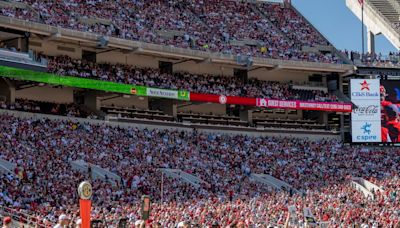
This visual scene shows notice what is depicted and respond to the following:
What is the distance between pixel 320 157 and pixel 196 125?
8.80m

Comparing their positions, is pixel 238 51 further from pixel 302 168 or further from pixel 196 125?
pixel 302 168

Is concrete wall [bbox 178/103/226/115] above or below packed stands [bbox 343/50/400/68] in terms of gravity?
below

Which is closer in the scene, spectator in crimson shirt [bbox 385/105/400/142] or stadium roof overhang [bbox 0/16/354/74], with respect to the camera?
stadium roof overhang [bbox 0/16/354/74]

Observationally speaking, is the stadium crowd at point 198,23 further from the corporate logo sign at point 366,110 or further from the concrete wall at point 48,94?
the corporate logo sign at point 366,110

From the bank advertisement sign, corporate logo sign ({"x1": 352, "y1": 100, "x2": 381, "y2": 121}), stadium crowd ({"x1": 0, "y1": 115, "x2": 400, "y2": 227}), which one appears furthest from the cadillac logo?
corporate logo sign ({"x1": 352, "y1": 100, "x2": 381, "y2": 121})

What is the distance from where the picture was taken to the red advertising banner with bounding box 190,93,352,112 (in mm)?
53062

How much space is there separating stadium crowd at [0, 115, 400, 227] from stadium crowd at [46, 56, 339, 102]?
363 centimetres

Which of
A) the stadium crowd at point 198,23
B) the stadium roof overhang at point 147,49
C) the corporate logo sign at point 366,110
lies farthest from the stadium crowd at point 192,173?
the stadium crowd at point 198,23

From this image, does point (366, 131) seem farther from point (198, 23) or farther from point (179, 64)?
point (198, 23)

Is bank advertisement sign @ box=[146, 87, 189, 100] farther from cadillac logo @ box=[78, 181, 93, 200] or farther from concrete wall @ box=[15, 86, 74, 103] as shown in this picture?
cadillac logo @ box=[78, 181, 93, 200]

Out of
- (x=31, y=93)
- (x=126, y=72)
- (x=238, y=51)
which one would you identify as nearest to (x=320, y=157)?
(x=238, y=51)

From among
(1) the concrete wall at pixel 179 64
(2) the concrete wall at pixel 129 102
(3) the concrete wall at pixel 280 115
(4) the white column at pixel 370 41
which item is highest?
(4) the white column at pixel 370 41

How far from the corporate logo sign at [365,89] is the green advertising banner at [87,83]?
13617 mm

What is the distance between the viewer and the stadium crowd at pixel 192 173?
32656 millimetres
